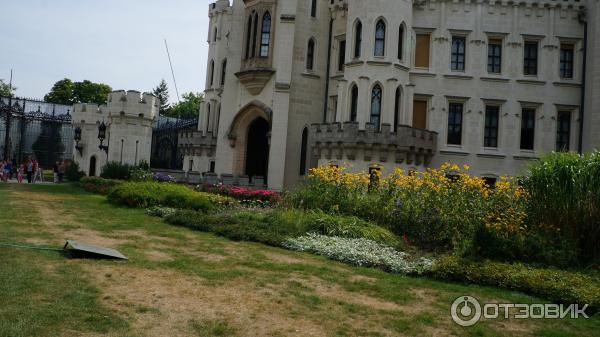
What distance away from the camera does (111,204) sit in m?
19.2

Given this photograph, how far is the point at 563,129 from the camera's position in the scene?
2719cm

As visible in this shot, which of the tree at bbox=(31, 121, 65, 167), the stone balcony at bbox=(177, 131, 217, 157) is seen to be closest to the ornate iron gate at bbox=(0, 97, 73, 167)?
the tree at bbox=(31, 121, 65, 167)

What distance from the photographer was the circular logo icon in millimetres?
7152

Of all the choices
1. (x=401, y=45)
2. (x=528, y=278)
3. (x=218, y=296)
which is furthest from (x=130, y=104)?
(x=528, y=278)

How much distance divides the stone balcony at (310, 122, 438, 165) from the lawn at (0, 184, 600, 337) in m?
13.1

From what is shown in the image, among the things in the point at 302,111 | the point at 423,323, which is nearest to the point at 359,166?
the point at 302,111

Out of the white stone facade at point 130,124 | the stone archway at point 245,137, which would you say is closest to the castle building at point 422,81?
the stone archway at point 245,137

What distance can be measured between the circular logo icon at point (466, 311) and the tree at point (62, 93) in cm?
7491

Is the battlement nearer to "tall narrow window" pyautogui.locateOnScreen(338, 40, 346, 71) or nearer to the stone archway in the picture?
the stone archway

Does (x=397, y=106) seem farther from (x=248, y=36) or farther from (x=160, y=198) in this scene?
(x=160, y=198)

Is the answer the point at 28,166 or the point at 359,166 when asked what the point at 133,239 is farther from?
the point at 28,166

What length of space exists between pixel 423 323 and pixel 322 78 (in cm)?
2317

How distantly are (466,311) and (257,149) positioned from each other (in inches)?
983

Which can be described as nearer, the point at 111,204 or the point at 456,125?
the point at 111,204
